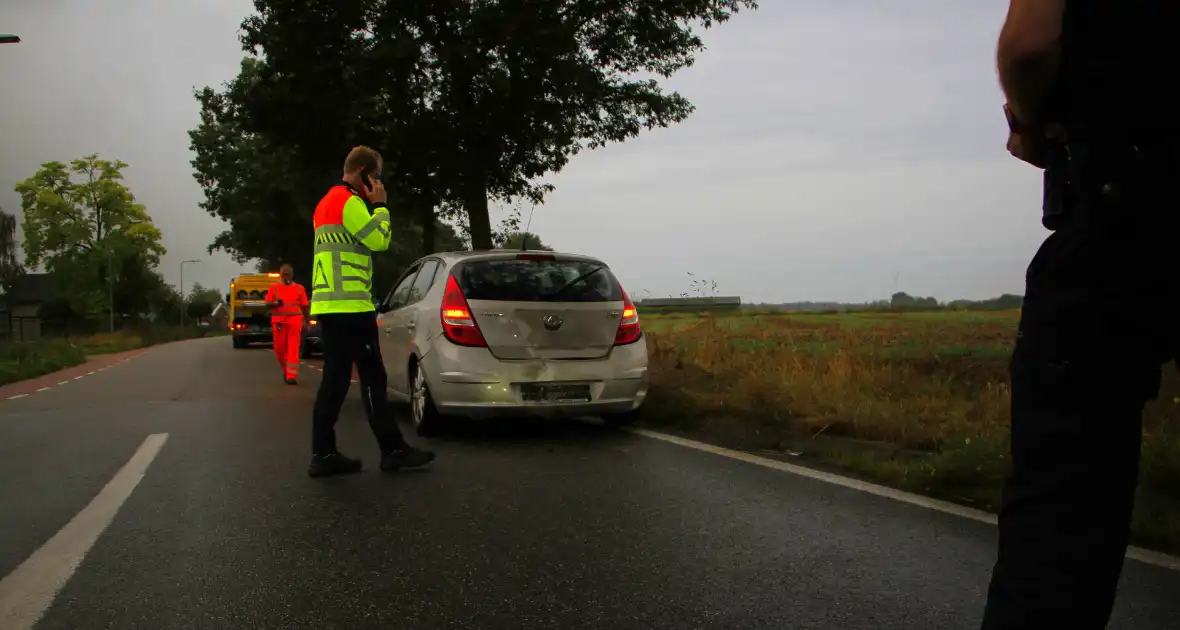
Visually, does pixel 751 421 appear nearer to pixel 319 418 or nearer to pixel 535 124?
pixel 319 418

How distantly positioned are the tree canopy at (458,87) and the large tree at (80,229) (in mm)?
58521

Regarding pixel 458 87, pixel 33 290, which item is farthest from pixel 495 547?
pixel 33 290

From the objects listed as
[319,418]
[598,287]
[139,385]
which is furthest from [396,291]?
[139,385]

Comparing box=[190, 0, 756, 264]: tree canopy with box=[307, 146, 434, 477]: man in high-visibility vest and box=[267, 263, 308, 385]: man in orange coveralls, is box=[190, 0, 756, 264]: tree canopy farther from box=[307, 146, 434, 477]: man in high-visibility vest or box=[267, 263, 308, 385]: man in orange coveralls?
box=[307, 146, 434, 477]: man in high-visibility vest

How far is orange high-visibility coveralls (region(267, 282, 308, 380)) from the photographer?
48.7 ft

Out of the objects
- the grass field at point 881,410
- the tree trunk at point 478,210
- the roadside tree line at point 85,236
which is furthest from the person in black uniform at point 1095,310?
the roadside tree line at point 85,236

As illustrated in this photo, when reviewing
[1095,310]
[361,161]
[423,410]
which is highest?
[361,161]

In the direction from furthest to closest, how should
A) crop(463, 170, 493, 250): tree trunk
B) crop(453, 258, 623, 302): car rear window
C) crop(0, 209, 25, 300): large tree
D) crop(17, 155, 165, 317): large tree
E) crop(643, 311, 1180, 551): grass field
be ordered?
crop(0, 209, 25, 300): large tree
crop(17, 155, 165, 317): large tree
crop(463, 170, 493, 250): tree trunk
crop(453, 258, 623, 302): car rear window
crop(643, 311, 1180, 551): grass field

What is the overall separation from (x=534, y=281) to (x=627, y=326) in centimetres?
86

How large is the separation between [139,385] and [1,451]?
7976 mm

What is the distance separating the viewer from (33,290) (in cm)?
10450

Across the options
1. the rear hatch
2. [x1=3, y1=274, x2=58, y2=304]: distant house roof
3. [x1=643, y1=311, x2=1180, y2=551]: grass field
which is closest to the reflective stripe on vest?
the rear hatch

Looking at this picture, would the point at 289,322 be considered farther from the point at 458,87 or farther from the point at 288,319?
the point at 458,87

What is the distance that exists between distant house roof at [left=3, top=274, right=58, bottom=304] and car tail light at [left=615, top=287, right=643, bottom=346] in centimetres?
10878
